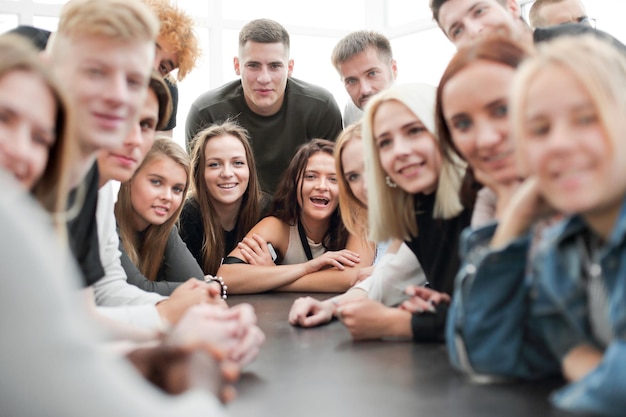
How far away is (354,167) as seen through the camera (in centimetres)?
251

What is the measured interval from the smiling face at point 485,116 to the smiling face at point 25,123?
33.3 inches

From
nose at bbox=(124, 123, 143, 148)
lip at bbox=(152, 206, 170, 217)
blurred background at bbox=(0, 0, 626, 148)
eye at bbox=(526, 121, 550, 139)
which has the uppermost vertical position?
blurred background at bbox=(0, 0, 626, 148)

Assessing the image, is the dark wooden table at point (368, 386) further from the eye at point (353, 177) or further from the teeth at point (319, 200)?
the teeth at point (319, 200)

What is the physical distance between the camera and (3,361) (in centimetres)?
72

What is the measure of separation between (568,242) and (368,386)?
474mm

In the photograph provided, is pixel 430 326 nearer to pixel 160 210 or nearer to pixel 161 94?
→ pixel 161 94

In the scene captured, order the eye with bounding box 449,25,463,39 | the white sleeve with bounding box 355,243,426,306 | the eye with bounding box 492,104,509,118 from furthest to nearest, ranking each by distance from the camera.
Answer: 1. the eye with bounding box 449,25,463,39
2. the white sleeve with bounding box 355,243,426,306
3. the eye with bounding box 492,104,509,118

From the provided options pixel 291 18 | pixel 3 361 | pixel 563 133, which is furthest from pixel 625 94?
pixel 291 18

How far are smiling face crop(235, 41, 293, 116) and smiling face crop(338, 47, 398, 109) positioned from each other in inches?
13.7

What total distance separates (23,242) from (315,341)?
3.61 feet

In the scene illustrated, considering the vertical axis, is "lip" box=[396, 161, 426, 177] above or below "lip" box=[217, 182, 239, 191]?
above

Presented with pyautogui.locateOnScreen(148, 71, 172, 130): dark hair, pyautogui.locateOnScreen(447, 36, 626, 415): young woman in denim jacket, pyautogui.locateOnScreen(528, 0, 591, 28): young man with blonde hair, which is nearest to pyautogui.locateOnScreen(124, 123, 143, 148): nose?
pyautogui.locateOnScreen(148, 71, 172, 130): dark hair

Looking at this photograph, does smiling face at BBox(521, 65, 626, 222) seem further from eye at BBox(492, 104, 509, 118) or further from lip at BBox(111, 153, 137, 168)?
lip at BBox(111, 153, 137, 168)

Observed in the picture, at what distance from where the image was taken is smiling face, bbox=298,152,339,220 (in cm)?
308
